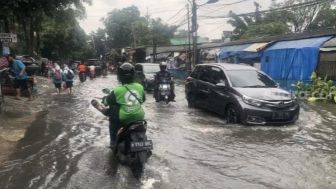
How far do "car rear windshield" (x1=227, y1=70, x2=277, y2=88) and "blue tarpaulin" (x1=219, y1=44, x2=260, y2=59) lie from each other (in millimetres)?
14699

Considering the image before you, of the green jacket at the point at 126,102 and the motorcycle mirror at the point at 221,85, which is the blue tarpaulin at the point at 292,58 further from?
the green jacket at the point at 126,102

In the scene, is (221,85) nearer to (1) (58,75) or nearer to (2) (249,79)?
(2) (249,79)

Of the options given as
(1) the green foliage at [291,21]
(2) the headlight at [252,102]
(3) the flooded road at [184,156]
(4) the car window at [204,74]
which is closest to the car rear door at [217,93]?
(4) the car window at [204,74]

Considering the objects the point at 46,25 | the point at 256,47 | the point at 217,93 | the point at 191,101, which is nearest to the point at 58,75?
the point at 191,101

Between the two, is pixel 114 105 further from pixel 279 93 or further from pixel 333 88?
pixel 333 88

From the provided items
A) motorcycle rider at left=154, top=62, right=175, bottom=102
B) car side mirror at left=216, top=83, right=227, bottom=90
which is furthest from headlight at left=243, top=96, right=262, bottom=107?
motorcycle rider at left=154, top=62, right=175, bottom=102

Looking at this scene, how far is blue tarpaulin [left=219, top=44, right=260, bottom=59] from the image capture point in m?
28.6

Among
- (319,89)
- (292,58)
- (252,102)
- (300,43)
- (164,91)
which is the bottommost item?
(319,89)

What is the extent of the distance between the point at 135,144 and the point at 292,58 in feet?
59.9

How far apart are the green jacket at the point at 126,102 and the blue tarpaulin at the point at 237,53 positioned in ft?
70.6

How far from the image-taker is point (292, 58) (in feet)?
76.4

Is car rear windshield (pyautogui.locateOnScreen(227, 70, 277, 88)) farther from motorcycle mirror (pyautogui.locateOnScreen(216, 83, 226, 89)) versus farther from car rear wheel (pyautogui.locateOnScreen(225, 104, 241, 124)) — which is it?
car rear wheel (pyautogui.locateOnScreen(225, 104, 241, 124))

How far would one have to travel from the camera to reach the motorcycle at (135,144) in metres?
6.57

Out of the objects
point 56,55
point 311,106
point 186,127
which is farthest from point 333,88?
point 56,55
